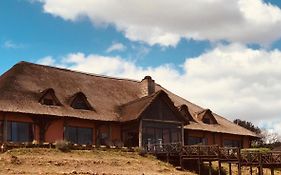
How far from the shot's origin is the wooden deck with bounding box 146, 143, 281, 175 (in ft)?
106

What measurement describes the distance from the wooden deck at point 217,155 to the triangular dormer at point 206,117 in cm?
1118

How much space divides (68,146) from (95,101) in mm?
9976

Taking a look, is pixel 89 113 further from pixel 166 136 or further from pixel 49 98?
pixel 166 136

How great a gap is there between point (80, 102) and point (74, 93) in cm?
132

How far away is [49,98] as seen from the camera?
41.4 meters

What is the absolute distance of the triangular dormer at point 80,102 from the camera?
4294 cm

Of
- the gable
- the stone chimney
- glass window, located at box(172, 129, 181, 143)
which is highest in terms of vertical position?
the stone chimney

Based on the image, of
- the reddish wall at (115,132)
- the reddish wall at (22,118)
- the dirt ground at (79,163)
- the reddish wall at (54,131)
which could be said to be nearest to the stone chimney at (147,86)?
the reddish wall at (115,132)

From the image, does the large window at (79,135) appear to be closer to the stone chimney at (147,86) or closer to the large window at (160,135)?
the large window at (160,135)

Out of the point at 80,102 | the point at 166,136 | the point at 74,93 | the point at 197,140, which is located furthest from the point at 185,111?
the point at 74,93

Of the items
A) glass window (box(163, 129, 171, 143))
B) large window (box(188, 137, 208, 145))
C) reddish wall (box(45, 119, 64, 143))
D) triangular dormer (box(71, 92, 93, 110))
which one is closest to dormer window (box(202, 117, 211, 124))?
large window (box(188, 137, 208, 145))

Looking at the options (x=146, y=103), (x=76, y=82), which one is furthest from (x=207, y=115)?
(x=76, y=82)

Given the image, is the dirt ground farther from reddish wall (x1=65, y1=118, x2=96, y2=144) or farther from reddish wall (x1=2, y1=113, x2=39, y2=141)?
reddish wall (x1=65, y1=118, x2=96, y2=144)

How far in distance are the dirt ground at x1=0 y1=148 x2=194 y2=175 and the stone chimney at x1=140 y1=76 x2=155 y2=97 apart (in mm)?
13596
